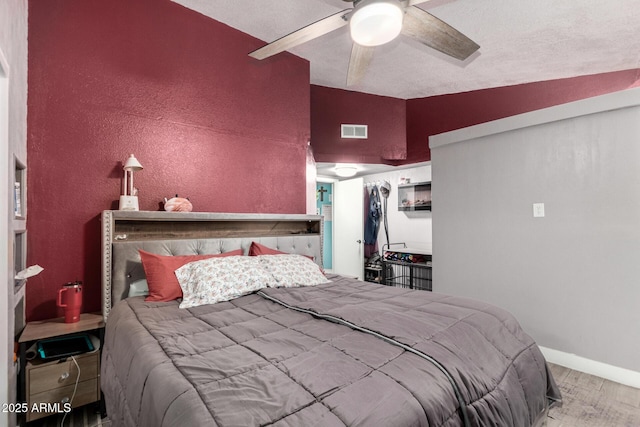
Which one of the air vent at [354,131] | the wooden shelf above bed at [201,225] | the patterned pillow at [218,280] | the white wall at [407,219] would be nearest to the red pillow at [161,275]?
the patterned pillow at [218,280]

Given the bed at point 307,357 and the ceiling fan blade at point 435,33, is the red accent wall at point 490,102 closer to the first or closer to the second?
the ceiling fan blade at point 435,33

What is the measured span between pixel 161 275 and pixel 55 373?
78cm

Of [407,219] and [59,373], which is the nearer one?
[59,373]

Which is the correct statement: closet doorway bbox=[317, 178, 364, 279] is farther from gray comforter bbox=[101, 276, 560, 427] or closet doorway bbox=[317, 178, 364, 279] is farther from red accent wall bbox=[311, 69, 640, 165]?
gray comforter bbox=[101, 276, 560, 427]

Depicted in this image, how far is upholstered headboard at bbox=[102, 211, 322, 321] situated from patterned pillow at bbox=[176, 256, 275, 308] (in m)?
0.42

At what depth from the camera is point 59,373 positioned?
1.96 meters

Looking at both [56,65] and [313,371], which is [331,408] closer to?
[313,371]

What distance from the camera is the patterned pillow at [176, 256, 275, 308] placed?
7.00ft

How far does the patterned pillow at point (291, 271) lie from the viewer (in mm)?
2475

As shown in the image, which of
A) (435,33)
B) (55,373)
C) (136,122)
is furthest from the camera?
(136,122)

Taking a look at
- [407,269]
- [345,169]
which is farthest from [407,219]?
[345,169]

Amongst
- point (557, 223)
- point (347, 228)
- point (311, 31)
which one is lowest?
point (347, 228)

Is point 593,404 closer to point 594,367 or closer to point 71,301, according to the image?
point 594,367

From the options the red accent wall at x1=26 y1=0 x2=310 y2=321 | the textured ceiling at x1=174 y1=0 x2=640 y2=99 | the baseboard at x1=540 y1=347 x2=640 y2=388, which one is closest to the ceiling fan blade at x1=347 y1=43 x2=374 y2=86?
the textured ceiling at x1=174 y1=0 x2=640 y2=99
